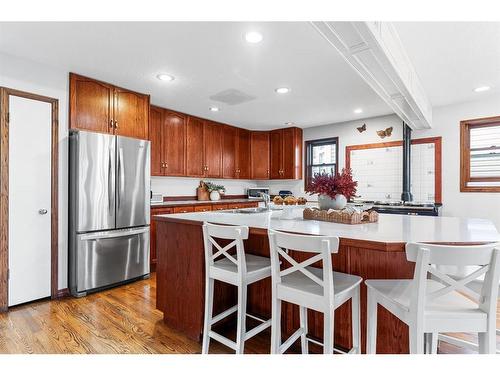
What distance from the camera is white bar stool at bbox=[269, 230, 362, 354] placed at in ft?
4.29

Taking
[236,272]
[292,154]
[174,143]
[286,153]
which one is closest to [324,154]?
[292,154]

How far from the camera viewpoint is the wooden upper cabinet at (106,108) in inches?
118

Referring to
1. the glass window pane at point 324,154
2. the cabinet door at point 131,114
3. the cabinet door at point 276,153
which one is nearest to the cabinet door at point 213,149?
the cabinet door at point 276,153

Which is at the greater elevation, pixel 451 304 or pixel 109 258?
pixel 451 304

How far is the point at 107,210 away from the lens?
10.1ft

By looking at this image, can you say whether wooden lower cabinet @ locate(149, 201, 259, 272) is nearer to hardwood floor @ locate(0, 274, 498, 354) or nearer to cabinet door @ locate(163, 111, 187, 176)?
cabinet door @ locate(163, 111, 187, 176)

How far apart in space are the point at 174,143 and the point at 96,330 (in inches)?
114

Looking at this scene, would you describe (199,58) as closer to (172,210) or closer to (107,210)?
(107,210)

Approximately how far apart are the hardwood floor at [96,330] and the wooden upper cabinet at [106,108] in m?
1.79

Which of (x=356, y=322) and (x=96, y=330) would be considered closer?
(x=356, y=322)

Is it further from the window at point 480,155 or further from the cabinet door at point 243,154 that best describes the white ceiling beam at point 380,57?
the cabinet door at point 243,154

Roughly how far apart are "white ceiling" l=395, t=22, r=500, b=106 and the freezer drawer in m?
3.27

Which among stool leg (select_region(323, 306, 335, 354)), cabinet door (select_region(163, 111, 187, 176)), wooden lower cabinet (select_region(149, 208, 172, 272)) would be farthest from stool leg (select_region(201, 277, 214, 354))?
cabinet door (select_region(163, 111, 187, 176))

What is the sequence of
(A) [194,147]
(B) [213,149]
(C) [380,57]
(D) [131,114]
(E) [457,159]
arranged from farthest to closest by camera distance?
(B) [213,149] → (A) [194,147] → (E) [457,159] → (D) [131,114] → (C) [380,57]
